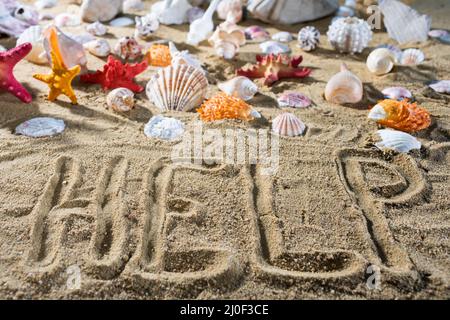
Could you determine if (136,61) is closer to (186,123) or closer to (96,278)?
(186,123)

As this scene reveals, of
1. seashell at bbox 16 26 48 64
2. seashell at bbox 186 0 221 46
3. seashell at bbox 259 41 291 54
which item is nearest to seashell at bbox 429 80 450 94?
seashell at bbox 259 41 291 54

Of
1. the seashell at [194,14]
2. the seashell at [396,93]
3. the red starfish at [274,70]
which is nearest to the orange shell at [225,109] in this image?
the red starfish at [274,70]

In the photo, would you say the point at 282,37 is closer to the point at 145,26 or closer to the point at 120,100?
the point at 145,26

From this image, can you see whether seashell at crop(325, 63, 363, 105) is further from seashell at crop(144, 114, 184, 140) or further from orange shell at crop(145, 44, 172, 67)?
orange shell at crop(145, 44, 172, 67)

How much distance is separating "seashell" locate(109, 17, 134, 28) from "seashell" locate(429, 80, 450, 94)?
294 cm

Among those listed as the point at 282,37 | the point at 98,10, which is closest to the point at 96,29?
the point at 98,10

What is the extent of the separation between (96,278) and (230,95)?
1747 mm

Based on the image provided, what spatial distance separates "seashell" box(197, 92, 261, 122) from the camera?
2951 millimetres

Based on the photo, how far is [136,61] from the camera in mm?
3893

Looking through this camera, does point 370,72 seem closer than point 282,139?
No

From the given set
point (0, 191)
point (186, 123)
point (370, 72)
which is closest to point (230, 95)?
point (186, 123)

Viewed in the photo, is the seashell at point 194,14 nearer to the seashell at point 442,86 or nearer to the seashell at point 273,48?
the seashell at point 273,48

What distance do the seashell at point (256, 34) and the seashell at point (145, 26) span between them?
90 cm
